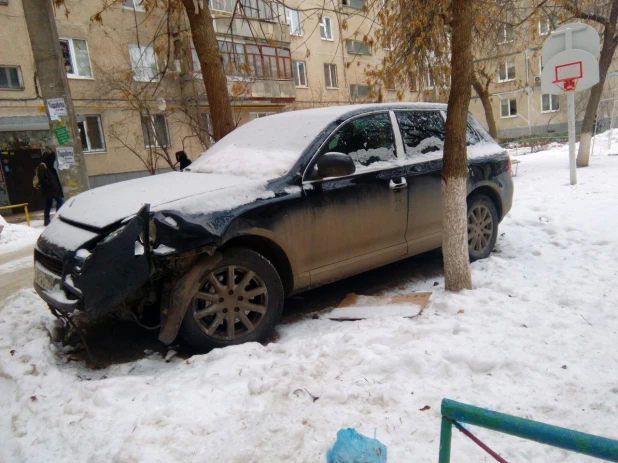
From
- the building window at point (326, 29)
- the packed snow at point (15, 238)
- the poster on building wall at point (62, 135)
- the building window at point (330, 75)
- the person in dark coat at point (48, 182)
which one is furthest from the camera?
the building window at point (330, 75)

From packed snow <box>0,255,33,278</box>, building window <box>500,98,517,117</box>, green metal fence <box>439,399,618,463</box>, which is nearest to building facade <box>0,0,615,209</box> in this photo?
packed snow <box>0,255,33,278</box>

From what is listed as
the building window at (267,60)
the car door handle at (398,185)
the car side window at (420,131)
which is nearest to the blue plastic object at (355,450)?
the car door handle at (398,185)

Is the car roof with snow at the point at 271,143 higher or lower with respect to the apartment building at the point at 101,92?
lower

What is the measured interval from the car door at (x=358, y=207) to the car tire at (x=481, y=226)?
3.25ft

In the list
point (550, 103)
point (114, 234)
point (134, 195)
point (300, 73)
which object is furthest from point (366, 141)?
point (550, 103)

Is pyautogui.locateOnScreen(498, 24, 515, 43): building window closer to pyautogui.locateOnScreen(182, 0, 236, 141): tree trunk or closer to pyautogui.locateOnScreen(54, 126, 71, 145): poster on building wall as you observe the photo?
pyautogui.locateOnScreen(182, 0, 236, 141): tree trunk

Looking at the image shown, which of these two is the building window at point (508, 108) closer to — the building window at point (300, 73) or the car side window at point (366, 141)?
the building window at point (300, 73)

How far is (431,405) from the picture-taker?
2.32 metres

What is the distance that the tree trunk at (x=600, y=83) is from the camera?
11.8 metres

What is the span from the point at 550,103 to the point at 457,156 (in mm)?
35101

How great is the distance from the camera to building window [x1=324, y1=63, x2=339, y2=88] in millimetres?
28203

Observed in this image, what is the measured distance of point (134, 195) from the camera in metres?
3.29

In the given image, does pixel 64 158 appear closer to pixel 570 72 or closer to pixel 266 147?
pixel 266 147

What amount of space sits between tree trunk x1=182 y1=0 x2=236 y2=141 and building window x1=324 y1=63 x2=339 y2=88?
2300cm
